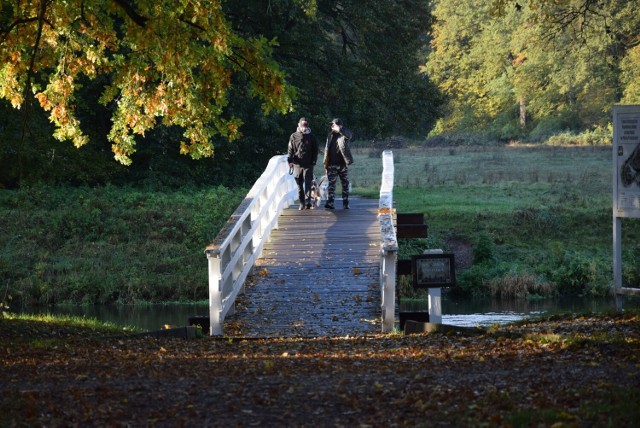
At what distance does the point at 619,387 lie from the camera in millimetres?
9680

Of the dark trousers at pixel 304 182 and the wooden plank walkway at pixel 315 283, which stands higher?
the dark trousers at pixel 304 182

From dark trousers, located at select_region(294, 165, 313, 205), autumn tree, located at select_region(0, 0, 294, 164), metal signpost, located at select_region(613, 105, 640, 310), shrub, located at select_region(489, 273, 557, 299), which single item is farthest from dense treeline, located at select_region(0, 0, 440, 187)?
metal signpost, located at select_region(613, 105, 640, 310)

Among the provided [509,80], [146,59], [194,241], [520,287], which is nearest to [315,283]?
[146,59]

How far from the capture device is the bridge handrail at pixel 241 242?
1692 centimetres

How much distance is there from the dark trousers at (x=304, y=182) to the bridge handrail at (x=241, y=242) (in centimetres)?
35

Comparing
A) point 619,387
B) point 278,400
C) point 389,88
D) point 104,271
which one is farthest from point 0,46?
point 389,88

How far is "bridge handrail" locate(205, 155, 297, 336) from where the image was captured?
55.5ft

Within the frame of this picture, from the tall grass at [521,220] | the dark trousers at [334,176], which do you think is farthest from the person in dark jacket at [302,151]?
the tall grass at [521,220]

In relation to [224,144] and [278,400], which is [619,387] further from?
[224,144]

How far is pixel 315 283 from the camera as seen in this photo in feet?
61.4

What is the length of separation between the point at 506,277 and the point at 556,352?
19420mm

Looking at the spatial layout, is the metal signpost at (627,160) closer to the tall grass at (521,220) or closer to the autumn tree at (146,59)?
the autumn tree at (146,59)

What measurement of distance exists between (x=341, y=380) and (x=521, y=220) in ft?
88.6

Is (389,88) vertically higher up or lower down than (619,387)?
higher up
